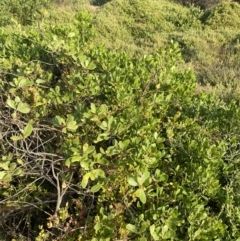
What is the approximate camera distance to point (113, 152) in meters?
2.14

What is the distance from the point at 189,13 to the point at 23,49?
33.3 ft

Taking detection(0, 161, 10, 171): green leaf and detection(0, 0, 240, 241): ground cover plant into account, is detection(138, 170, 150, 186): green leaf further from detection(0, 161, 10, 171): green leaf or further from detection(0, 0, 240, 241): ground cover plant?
detection(0, 161, 10, 171): green leaf

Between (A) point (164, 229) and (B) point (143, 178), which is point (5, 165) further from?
(A) point (164, 229)

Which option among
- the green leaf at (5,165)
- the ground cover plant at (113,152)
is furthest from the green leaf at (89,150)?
the green leaf at (5,165)

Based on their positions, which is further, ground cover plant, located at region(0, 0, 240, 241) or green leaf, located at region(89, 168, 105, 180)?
ground cover plant, located at region(0, 0, 240, 241)

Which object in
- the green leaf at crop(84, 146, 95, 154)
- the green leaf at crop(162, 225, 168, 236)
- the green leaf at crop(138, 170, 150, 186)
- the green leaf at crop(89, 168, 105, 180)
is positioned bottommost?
the green leaf at crop(162, 225, 168, 236)

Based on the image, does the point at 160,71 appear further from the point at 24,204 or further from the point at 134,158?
the point at 24,204

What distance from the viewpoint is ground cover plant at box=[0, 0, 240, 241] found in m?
2.15

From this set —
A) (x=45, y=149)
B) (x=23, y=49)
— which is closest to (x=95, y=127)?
(x=45, y=149)

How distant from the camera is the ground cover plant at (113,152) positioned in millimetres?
2150

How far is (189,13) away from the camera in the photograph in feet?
42.5

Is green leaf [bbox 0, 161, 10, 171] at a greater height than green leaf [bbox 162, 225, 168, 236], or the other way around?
green leaf [bbox 0, 161, 10, 171]

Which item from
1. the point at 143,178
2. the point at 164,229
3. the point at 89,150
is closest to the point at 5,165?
the point at 89,150

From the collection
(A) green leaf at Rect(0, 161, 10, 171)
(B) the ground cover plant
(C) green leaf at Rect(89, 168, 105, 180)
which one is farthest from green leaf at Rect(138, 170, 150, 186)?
(A) green leaf at Rect(0, 161, 10, 171)
